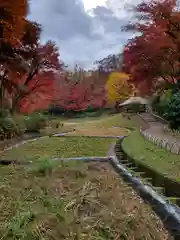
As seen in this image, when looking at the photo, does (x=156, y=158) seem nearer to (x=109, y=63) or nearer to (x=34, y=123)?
(x=34, y=123)

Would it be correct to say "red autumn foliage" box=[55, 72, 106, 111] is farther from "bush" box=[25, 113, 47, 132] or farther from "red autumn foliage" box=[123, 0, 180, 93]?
"bush" box=[25, 113, 47, 132]

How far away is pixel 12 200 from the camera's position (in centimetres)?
446

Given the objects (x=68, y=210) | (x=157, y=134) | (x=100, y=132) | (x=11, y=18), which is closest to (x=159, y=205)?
(x=68, y=210)

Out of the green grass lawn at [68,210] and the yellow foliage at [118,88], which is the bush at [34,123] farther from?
the yellow foliage at [118,88]

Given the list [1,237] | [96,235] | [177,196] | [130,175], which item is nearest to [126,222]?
[96,235]

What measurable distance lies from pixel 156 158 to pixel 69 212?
21.6ft

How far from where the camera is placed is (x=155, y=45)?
2192 cm

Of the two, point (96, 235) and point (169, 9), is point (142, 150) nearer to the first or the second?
point (96, 235)

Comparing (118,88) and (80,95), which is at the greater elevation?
(118,88)

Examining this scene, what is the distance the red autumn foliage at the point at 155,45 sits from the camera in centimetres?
2184

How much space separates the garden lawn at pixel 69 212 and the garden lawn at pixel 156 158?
10.6 ft

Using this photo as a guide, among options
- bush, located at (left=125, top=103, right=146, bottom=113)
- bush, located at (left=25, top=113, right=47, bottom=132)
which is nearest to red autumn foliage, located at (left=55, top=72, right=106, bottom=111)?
bush, located at (left=125, top=103, right=146, bottom=113)

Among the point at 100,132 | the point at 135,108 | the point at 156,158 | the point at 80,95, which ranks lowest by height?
the point at 100,132

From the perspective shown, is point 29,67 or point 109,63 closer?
point 29,67
